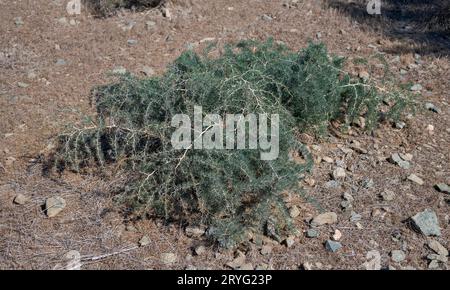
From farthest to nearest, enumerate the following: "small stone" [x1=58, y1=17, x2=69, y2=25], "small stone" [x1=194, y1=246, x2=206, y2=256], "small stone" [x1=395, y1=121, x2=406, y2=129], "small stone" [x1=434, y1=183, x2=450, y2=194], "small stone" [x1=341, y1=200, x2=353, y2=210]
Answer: "small stone" [x1=58, y1=17, x2=69, y2=25]
"small stone" [x1=395, y1=121, x2=406, y2=129]
"small stone" [x1=434, y1=183, x2=450, y2=194]
"small stone" [x1=341, y1=200, x2=353, y2=210]
"small stone" [x1=194, y1=246, x2=206, y2=256]

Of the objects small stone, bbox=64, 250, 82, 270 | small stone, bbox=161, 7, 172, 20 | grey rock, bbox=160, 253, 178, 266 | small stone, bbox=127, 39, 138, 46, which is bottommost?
grey rock, bbox=160, 253, 178, 266

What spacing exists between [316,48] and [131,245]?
6.23 feet

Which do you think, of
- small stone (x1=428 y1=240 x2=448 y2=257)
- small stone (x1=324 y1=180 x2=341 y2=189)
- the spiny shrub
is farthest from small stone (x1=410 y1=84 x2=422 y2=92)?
small stone (x1=428 y1=240 x2=448 y2=257)

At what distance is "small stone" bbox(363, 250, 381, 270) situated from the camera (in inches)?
101

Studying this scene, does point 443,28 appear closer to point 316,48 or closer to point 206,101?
point 316,48

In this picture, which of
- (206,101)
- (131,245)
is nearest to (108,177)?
(131,245)

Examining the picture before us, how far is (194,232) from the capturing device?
8.95 feet

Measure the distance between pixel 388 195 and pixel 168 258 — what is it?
4.62 feet

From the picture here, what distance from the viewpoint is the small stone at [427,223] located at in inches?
107

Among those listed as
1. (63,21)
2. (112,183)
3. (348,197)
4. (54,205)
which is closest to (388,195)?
(348,197)

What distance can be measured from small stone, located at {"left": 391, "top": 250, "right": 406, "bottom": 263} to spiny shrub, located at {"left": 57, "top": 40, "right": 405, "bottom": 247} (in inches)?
22.8

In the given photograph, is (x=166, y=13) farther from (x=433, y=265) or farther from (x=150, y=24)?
(x=433, y=265)

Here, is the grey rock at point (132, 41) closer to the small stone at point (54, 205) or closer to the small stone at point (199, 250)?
the small stone at point (54, 205)

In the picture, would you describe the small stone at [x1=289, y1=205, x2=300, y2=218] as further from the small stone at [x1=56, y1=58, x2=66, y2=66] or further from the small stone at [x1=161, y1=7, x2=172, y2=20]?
the small stone at [x1=161, y1=7, x2=172, y2=20]
